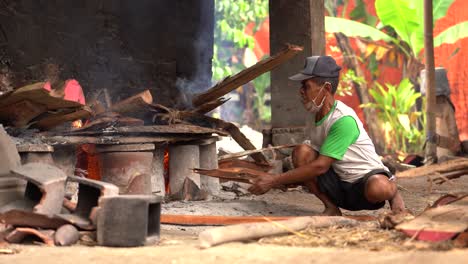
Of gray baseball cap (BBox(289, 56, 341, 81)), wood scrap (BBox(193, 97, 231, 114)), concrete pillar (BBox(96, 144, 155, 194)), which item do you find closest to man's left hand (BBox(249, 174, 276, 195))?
gray baseball cap (BBox(289, 56, 341, 81))

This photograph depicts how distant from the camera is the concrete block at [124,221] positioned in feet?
13.5

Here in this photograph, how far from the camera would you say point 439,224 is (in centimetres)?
397

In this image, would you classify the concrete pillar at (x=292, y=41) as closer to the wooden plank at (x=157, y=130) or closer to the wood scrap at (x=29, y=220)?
the wooden plank at (x=157, y=130)

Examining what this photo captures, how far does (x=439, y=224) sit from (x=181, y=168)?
3298 mm

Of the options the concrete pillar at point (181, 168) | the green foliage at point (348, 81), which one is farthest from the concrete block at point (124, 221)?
the green foliage at point (348, 81)

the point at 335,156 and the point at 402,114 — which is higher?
the point at 402,114

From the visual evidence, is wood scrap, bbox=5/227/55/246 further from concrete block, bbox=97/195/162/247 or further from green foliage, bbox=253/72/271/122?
green foliage, bbox=253/72/271/122

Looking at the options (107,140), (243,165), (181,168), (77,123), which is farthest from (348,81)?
(107,140)

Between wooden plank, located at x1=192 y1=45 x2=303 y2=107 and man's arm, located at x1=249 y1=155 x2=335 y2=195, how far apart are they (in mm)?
1581

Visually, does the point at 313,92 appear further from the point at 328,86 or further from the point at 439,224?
the point at 439,224

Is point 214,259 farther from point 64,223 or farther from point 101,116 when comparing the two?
point 101,116

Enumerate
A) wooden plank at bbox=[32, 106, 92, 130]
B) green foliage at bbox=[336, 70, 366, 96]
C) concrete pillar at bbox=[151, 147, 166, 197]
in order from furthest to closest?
green foliage at bbox=[336, 70, 366, 96] < concrete pillar at bbox=[151, 147, 166, 197] < wooden plank at bbox=[32, 106, 92, 130]

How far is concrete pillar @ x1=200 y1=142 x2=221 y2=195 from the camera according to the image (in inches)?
280

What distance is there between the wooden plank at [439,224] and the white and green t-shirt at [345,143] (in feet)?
2.96
